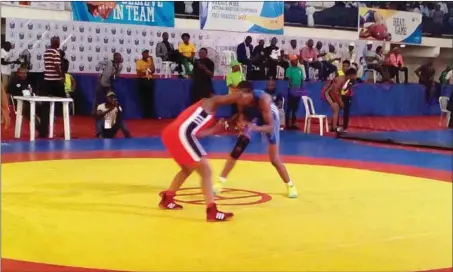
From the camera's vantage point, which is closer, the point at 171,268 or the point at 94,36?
the point at 171,268

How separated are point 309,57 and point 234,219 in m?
13.7

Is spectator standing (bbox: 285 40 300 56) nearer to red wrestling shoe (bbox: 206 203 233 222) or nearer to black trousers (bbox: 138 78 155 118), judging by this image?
black trousers (bbox: 138 78 155 118)

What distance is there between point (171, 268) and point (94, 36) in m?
13.0

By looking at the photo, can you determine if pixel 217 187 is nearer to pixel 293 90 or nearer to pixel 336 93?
pixel 336 93

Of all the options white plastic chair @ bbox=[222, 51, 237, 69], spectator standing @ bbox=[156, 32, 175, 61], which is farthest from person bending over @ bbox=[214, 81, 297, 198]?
white plastic chair @ bbox=[222, 51, 237, 69]

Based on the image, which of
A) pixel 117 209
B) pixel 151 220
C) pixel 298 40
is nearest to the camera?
pixel 151 220

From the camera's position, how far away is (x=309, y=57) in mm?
18672

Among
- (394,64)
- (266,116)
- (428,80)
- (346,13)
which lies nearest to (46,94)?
(266,116)

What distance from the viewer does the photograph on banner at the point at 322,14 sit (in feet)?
65.8

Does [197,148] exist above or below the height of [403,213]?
above

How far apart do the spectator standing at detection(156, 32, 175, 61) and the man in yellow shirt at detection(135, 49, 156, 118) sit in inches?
10.9

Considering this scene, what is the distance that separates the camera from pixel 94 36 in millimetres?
16219

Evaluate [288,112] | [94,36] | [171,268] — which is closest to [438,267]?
[171,268]

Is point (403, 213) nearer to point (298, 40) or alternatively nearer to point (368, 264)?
point (368, 264)
